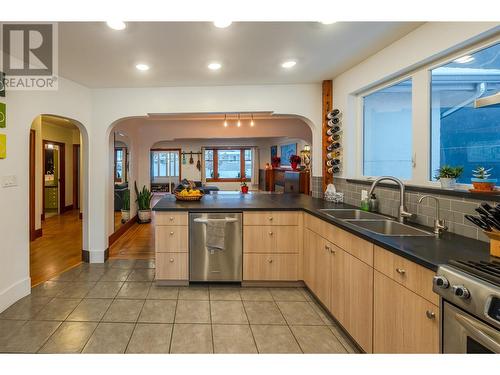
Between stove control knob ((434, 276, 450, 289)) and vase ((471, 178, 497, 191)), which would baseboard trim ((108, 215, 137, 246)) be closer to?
stove control knob ((434, 276, 450, 289))

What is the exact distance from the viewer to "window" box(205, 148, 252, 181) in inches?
424

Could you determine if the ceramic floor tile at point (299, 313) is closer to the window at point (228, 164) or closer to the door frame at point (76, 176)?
the door frame at point (76, 176)

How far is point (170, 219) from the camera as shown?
9.90ft

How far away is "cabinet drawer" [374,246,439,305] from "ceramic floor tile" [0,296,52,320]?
2.80 m

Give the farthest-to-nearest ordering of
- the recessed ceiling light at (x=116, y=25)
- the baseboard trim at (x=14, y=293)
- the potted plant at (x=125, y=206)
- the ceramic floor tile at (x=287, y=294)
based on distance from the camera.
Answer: the potted plant at (x=125, y=206)
the ceramic floor tile at (x=287, y=294)
the baseboard trim at (x=14, y=293)
the recessed ceiling light at (x=116, y=25)

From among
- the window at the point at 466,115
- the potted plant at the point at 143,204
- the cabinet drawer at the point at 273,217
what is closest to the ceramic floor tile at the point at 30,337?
the cabinet drawer at the point at 273,217

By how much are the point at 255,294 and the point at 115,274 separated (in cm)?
175

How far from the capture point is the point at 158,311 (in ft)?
8.30

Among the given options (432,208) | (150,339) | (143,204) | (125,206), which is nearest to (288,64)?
(432,208)

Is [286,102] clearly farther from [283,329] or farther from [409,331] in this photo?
[409,331]

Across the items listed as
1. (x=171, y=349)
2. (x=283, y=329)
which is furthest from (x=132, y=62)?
(x=283, y=329)

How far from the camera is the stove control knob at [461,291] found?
104 cm

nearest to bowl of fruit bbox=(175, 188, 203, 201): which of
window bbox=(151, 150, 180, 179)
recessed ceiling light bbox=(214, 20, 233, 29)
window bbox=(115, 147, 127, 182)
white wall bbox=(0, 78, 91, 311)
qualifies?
white wall bbox=(0, 78, 91, 311)

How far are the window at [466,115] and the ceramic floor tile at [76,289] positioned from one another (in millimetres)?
3394
